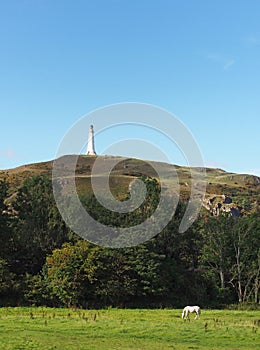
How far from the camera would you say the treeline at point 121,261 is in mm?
51281

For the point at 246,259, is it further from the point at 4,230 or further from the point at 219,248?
the point at 4,230

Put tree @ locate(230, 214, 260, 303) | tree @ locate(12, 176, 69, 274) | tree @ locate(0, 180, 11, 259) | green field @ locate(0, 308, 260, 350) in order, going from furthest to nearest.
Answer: tree @ locate(230, 214, 260, 303), tree @ locate(12, 176, 69, 274), tree @ locate(0, 180, 11, 259), green field @ locate(0, 308, 260, 350)

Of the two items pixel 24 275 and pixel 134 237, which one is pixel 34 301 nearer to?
pixel 24 275

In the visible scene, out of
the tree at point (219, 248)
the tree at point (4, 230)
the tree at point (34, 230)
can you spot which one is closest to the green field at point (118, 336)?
the tree at point (4, 230)

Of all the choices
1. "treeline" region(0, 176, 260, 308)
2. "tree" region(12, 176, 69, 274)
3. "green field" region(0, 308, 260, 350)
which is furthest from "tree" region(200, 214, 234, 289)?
"green field" region(0, 308, 260, 350)

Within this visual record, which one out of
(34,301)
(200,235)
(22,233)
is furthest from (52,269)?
(200,235)

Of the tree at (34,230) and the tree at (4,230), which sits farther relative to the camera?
the tree at (34,230)

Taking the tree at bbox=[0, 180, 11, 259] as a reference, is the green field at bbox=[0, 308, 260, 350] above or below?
below

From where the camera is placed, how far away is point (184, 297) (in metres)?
57.6

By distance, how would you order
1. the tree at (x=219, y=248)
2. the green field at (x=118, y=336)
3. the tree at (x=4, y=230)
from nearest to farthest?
the green field at (x=118, y=336) → the tree at (x=4, y=230) → the tree at (x=219, y=248)

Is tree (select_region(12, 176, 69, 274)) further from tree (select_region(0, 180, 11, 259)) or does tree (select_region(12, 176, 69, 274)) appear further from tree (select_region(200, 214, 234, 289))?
tree (select_region(200, 214, 234, 289))

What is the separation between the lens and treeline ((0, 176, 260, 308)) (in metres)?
51.3

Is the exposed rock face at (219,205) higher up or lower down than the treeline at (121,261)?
higher up

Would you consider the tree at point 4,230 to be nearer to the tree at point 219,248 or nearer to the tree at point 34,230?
the tree at point 34,230
